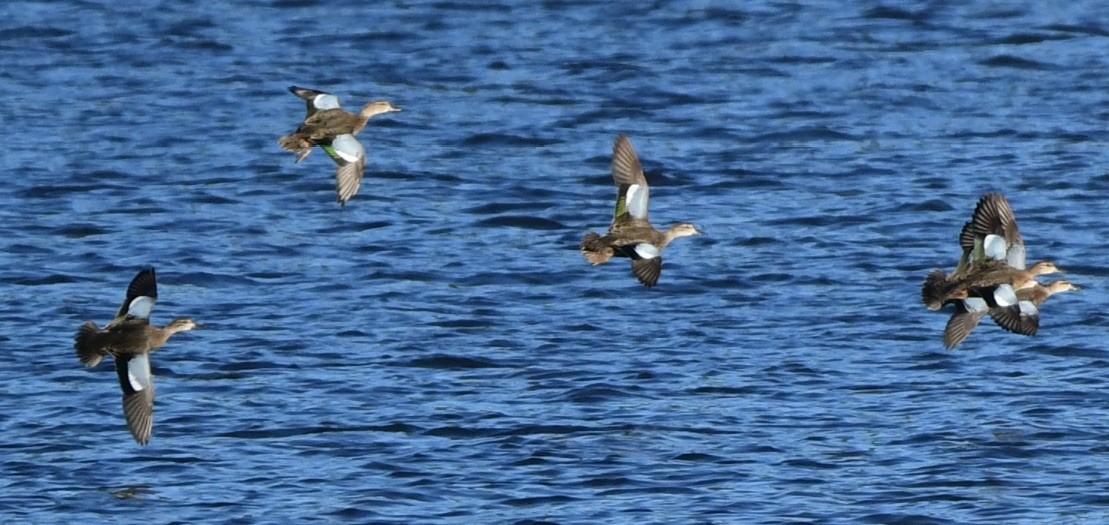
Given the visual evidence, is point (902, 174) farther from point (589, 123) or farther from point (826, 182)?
point (589, 123)

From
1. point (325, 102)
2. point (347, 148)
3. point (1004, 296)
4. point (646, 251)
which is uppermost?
point (325, 102)

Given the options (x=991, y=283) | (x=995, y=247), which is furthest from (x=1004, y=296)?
(x=995, y=247)

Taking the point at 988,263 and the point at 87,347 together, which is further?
the point at 988,263

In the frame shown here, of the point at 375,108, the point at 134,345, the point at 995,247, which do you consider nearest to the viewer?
the point at 134,345

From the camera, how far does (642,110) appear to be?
2330 centimetres

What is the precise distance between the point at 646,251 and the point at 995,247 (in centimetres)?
220

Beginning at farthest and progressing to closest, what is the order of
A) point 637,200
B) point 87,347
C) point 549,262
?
point 549,262
point 637,200
point 87,347

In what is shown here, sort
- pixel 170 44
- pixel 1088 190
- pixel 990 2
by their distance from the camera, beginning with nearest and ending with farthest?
pixel 1088 190, pixel 170 44, pixel 990 2

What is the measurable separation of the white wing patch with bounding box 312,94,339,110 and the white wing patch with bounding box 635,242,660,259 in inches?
89.7

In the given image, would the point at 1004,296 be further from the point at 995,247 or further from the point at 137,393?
the point at 137,393

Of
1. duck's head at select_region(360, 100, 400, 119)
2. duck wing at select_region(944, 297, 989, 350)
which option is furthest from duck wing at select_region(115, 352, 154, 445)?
duck wing at select_region(944, 297, 989, 350)

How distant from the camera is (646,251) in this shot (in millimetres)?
12328

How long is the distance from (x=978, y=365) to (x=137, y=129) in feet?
32.5

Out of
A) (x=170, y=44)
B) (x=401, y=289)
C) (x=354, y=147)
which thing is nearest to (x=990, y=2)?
(x=170, y=44)
